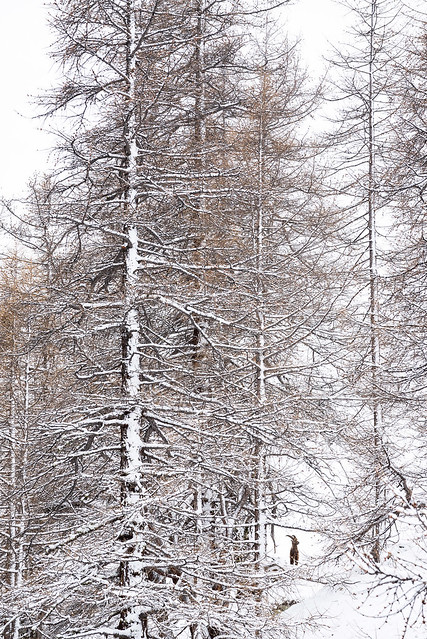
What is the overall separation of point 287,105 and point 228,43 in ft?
7.53

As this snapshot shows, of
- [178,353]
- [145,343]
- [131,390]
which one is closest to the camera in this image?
[131,390]

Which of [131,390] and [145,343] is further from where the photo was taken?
[145,343]

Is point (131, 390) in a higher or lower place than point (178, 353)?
lower

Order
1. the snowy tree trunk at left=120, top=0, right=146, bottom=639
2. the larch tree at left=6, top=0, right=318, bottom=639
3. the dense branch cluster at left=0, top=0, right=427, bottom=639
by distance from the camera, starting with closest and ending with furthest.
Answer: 1. the larch tree at left=6, top=0, right=318, bottom=639
2. the snowy tree trunk at left=120, top=0, right=146, bottom=639
3. the dense branch cluster at left=0, top=0, right=427, bottom=639

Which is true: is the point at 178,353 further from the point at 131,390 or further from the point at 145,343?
the point at 131,390

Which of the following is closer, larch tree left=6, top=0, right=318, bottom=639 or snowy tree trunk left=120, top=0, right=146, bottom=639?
larch tree left=6, top=0, right=318, bottom=639

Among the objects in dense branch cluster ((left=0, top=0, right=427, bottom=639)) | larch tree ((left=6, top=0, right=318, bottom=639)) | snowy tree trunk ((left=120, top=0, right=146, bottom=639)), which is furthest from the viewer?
dense branch cluster ((left=0, top=0, right=427, bottom=639))

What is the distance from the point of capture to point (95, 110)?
8320 millimetres

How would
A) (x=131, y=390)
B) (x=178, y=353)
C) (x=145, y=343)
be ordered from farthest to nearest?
(x=178, y=353) < (x=145, y=343) < (x=131, y=390)

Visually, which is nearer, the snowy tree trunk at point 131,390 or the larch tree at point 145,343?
the larch tree at point 145,343

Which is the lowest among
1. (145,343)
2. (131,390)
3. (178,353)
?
(131,390)

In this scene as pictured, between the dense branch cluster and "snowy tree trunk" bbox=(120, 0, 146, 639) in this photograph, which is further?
the dense branch cluster

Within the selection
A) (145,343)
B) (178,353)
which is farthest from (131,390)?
(178,353)

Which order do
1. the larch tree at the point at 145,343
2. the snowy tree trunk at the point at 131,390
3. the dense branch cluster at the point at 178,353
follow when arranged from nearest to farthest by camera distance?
the larch tree at the point at 145,343 < the snowy tree trunk at the point at 131,390 < the dense branch cluster at the point at 178,353
